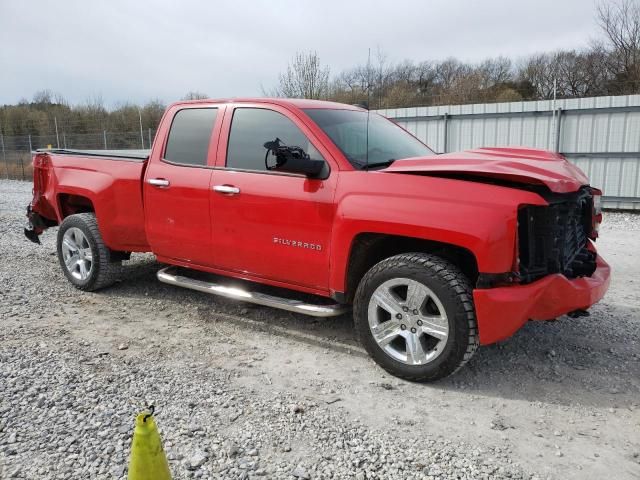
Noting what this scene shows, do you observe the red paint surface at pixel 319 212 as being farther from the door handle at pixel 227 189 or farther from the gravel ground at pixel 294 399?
the gravel ground at pixel 294 399

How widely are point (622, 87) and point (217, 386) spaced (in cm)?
2011

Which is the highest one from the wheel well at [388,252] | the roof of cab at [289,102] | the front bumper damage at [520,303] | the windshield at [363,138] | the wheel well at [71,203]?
the roof of cab at [289,102]

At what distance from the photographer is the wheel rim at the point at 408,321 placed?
136 inches

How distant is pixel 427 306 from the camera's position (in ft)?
11.8

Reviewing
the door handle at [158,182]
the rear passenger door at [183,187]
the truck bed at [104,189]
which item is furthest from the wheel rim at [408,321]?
the truck bed at [104,189]

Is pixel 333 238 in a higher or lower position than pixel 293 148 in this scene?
lower

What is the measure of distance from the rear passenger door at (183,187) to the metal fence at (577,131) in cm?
986

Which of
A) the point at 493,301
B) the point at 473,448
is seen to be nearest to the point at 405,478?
the point at 473,448

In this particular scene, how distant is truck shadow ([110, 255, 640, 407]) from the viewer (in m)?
3.50

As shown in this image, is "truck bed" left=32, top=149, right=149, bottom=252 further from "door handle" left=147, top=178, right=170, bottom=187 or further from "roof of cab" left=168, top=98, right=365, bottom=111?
"roof of cab" left=168, top=98, right=365, bottom=111

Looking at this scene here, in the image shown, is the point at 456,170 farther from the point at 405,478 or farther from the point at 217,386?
the point at 217,386

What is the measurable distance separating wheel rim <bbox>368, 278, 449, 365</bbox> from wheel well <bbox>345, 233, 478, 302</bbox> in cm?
31

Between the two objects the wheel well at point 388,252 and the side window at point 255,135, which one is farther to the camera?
the side window at point 255,135

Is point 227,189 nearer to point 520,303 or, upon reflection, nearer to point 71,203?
point 520,303
